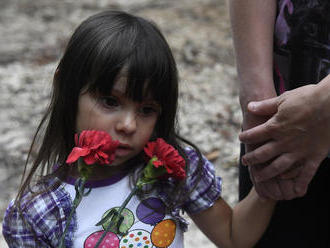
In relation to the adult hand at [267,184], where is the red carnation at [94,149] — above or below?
above

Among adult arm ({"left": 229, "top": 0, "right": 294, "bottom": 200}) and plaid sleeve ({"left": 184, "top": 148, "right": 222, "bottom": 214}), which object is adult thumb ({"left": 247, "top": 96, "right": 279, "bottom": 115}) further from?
plaid sleeve ({"left": 184, "top": 148, "right": 222, "bottom": 214})

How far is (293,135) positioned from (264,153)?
0.11m

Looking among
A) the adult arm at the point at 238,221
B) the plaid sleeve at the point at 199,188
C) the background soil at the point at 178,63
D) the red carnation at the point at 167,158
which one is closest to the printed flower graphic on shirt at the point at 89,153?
A: the red carnation at the point at 167,158

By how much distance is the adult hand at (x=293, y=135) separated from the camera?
48.6 inches

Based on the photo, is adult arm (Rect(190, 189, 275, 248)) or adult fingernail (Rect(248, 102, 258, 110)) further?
adult arm (Rect(190, 189, 275, 248))

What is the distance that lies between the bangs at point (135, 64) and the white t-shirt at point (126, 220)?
0.27 meters

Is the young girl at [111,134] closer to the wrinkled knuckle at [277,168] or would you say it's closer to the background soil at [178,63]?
the wrinkled knuckle at [277,168]

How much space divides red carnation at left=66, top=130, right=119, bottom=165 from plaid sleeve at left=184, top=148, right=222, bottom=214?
353 mm

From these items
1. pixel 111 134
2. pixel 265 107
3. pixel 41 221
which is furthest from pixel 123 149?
pixel 265 107

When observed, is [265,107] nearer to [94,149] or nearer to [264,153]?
[264,153]

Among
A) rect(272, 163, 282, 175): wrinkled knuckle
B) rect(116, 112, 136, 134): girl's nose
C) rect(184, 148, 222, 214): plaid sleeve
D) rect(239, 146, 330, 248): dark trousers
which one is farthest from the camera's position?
rect(239, 146, 330, 248): dark trousers

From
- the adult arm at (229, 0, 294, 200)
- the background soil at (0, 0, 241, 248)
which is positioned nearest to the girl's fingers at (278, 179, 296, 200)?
the adult arm at (229, 0, 294, 200)

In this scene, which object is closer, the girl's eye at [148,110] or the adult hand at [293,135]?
the adult hand at [293,135]

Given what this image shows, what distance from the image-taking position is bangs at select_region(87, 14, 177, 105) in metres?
1.29
